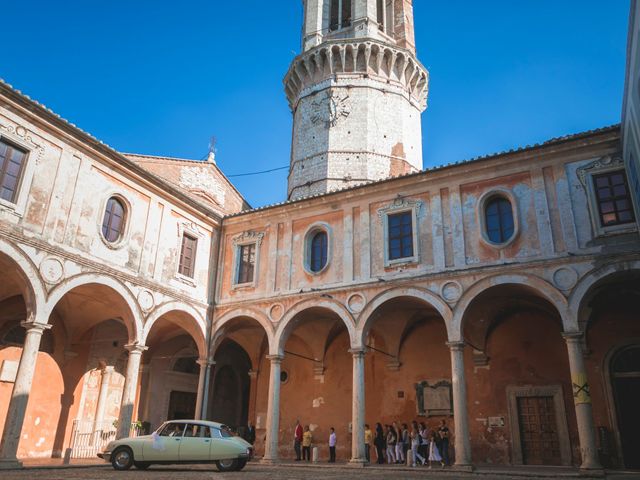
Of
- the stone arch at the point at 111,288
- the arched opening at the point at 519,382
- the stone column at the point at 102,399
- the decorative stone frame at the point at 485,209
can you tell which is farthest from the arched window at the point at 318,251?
the stone column at the point at 102,399

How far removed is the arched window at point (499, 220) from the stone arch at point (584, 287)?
2079 mm

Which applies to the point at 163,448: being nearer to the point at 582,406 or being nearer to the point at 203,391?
the point at 203,391

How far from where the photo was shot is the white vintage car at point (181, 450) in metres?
11.2

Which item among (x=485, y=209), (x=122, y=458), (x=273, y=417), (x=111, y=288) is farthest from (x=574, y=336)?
(x=111, y=288)

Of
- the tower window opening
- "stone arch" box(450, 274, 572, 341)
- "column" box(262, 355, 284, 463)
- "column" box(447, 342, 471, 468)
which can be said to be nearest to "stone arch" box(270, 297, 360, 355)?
"column" box(262, 355, 284, 463)

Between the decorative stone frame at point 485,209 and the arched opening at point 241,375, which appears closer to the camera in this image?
the decorative stone frame at point 485,209

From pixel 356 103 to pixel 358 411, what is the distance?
1433cm

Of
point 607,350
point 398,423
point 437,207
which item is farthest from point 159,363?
point 607,350

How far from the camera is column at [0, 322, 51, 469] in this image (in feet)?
36.2

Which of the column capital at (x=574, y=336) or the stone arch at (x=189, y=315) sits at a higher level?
the stone arch at (x=189, y=315)

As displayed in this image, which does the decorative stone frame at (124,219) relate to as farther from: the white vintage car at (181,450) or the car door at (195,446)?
the car door at (195,446)

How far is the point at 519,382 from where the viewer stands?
49.4 ft

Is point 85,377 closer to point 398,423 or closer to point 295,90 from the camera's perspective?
point 398,423

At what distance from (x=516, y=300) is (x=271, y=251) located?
7.47 metres
